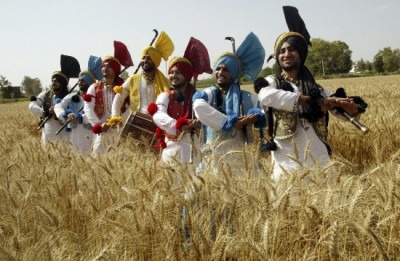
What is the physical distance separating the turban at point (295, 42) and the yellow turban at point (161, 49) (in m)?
1.91

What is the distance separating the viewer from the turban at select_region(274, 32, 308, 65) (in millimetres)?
2555

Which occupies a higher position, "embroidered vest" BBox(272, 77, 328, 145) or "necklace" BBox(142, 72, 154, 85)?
"necklace" BBox(142, 72, 154, 85)

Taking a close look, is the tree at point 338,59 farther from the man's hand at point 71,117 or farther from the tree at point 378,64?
the man's hand at point 71,117

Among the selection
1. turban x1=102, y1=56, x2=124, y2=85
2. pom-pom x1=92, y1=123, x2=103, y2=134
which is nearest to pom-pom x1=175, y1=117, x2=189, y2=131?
pom-pom x1=92, y1=123, x2=103, y2=134

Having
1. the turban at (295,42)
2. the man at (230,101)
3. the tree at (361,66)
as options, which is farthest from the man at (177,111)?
the tree at (361,66)

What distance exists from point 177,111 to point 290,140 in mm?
1279

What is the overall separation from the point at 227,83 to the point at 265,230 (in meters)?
1.94

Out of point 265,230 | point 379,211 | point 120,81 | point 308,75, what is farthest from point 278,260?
point 120,81

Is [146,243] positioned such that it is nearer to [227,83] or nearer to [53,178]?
[53,178]

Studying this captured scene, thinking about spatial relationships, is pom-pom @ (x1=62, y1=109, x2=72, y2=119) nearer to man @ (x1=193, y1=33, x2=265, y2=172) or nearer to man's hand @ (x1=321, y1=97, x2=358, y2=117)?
man @ (x1=193, y1=33, x2=265, y2=172)

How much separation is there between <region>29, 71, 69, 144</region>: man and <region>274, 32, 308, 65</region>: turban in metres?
3.90

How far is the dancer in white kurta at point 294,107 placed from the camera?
234 centimetres

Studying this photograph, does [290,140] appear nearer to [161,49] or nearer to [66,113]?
[161,49]

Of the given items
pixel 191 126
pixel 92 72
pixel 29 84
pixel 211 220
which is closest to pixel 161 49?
pixel 191 126
